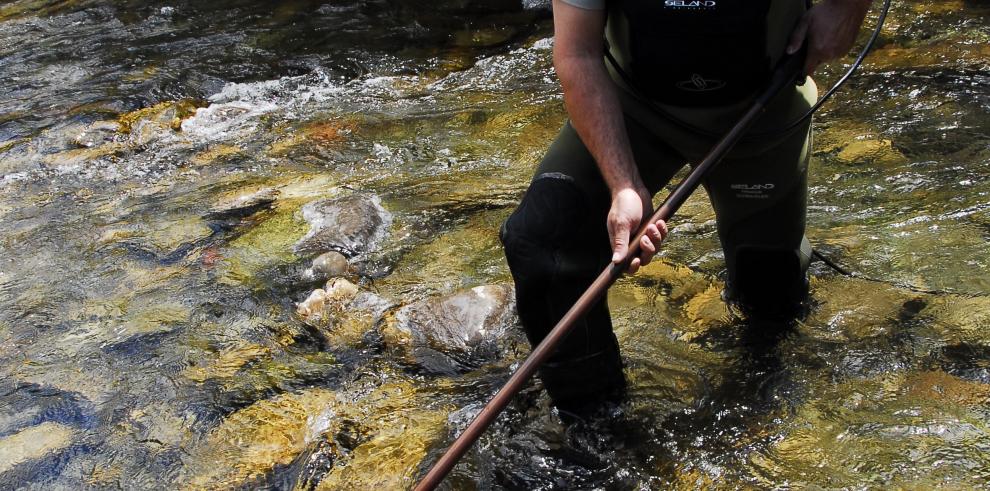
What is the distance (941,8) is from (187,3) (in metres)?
8.83

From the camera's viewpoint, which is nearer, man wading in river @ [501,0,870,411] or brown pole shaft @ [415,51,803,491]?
brown pole shaft @ [415,51,803,491]

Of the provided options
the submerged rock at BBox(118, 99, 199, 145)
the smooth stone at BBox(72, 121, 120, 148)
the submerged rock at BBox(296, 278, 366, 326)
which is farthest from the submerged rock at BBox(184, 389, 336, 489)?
the smooth stone at BBox(72, 121, 120, 148)

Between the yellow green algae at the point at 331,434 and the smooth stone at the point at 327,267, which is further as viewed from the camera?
the smooth stone at the point at 327,267

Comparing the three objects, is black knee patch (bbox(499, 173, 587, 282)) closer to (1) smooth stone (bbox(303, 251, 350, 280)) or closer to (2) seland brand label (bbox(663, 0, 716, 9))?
(2) seland brand label (bbox(663, 0, 716, 9))

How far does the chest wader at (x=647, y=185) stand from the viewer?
2658 millimetres

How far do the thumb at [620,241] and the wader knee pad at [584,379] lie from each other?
0.66 m

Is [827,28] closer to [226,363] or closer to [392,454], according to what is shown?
[392,454]

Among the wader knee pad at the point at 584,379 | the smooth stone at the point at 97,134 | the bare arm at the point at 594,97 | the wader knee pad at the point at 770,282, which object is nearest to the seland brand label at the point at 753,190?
the wader knee pad at the point at 770,282

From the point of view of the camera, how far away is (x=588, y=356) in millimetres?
2975

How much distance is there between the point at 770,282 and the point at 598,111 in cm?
121

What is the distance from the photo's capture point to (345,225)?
4.99 m

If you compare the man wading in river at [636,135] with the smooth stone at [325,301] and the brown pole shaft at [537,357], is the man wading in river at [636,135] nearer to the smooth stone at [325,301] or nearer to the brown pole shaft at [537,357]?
the brown pole shaft at [537,357]

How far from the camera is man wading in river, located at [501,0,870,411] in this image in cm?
257

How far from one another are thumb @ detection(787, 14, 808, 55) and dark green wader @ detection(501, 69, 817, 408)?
18 cm
